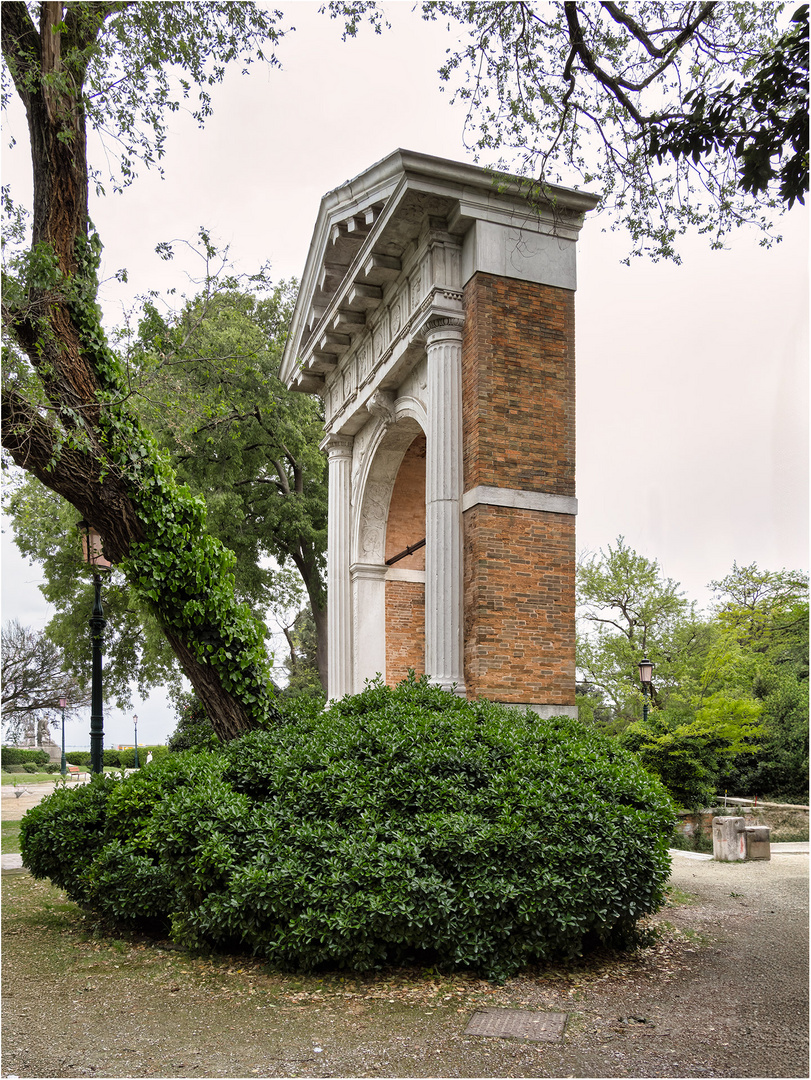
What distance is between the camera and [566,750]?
6.62 meters

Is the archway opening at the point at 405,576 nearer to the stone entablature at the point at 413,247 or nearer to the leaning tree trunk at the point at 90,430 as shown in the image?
the stone entablature at the point at 413,247

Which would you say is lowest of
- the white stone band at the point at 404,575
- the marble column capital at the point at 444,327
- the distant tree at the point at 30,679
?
the distant tree at the point at 30,679

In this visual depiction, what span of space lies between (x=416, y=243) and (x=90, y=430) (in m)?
5.98

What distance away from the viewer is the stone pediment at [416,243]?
34.7 ft

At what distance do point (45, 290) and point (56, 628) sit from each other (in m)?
18.9

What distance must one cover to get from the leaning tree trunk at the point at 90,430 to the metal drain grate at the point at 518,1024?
443cm

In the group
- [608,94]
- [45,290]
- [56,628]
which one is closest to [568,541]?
[608,94]

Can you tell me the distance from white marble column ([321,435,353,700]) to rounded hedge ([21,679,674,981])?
25.8 ft

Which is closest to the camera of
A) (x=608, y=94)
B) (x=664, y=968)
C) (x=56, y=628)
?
(x=664, y=968)

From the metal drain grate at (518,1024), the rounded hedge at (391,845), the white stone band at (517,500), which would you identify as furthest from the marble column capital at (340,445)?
the metal drain grate at (518,1024)

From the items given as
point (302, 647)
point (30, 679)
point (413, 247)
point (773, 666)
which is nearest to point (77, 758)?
point (302, 647)

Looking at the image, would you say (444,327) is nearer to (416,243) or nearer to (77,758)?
(416,243)

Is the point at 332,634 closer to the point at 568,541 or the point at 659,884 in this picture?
the point at 568,541

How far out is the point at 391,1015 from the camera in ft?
15.0
